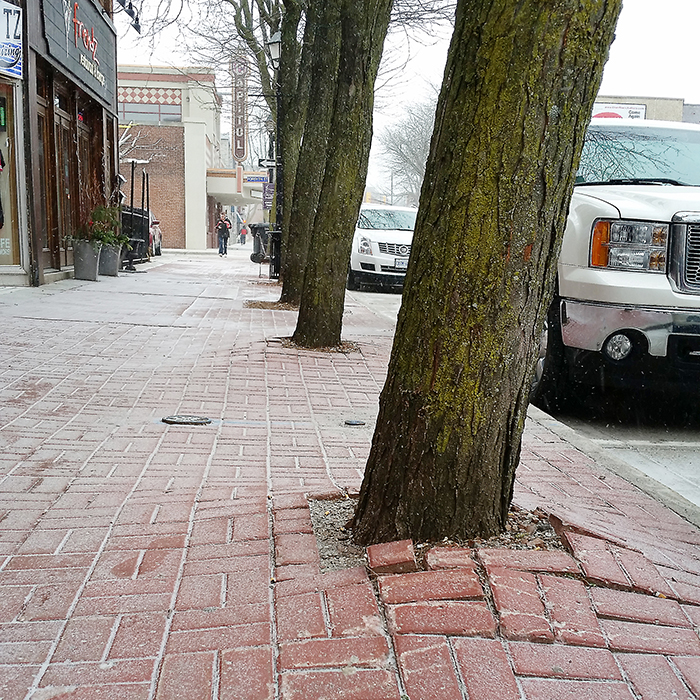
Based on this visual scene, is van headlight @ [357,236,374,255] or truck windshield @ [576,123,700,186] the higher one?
truck windshield @ [576,123,700,186]

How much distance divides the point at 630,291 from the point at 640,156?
5.78ft

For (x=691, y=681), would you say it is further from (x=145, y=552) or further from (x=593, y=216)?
(x=593, y=216)

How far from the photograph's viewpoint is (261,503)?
3.33m

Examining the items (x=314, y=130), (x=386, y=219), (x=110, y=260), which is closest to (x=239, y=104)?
(x=386, y=219)

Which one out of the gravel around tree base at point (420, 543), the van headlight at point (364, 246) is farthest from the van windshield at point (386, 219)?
the gravel around tree base at point (420, 543)

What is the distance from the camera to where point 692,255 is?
4.94m

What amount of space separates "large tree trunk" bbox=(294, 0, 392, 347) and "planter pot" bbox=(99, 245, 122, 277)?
913 cm

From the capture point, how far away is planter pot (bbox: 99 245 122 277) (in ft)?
52.6

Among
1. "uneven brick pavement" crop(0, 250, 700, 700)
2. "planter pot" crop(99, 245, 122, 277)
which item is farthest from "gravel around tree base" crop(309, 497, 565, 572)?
"planter pot" crop(99, 245, 122, 277)

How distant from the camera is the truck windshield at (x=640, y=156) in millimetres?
5914

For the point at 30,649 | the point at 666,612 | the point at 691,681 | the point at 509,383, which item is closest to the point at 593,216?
the point at 509,383

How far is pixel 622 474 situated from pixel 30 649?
3.01 m

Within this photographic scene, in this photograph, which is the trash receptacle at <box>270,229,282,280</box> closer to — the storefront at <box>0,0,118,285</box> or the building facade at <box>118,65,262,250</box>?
the storefront at <box>0,0,118,285</box>

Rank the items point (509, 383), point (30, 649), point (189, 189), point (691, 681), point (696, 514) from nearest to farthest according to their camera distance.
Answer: point (691, 681)
point (30, 649)
point (509, 383)
point (696, 514)
point (189, 189)
